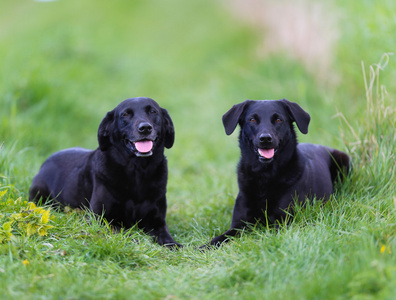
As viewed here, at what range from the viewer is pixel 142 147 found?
3764 millimetres

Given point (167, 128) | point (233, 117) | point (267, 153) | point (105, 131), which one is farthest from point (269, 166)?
point (105, 131)

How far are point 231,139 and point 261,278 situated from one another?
190 inches

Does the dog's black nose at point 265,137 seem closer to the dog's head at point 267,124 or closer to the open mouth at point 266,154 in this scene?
the dog's head at point 267,124

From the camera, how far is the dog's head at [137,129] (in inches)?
148

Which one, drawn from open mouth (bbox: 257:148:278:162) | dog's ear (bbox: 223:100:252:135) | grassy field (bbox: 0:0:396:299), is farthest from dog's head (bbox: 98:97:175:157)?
open mouth (bbox: 257:148:278:162)

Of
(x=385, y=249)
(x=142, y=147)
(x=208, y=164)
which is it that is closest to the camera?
(x=385, y=249)

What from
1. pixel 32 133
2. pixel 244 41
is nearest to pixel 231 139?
pixel 32 133

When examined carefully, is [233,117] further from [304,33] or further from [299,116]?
[304,33]

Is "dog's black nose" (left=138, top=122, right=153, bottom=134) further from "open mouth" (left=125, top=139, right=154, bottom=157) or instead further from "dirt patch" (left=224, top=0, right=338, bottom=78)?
"dirt patch" (left=224, top=0, right=338, bottom=78)

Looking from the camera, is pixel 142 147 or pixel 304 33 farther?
pixel 304 33

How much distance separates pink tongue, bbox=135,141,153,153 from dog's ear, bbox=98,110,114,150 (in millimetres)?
355

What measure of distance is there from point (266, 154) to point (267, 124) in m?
0.22

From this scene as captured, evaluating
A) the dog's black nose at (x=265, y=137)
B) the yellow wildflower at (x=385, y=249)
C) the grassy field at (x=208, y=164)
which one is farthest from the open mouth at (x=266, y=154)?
the yellow wildflower at (x=385, y=249)

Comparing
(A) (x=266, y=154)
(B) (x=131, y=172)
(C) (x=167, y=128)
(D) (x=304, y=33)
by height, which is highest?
(D) (x=304, y=33)
